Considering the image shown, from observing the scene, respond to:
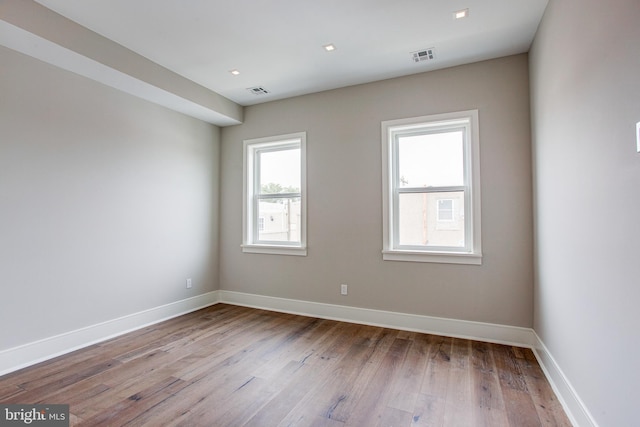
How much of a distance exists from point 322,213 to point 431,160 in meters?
1.44

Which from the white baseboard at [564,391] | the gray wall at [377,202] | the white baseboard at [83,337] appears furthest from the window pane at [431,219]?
the white baseboard at [83,337]

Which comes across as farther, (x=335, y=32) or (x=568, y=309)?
(x=335, y=32)

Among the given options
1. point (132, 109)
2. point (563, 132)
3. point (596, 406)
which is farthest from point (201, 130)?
point (596, 406)

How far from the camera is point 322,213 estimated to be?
13.0ft

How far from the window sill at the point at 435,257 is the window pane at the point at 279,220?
1.33m

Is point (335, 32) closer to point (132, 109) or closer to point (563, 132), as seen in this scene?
point (563, 132)

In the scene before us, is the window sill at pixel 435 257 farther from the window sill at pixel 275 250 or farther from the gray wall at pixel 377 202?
the window sill at pixel 275 250

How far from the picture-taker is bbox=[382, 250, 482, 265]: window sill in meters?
3.18

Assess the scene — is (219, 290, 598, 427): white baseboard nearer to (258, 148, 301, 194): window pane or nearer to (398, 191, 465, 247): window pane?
(398, 191, 465, 247): window pane

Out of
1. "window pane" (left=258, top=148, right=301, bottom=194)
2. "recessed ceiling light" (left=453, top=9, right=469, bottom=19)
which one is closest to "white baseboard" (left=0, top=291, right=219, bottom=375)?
"window pane" (left=258, top=148, right=301, bottom=194)

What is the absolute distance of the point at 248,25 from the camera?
263cm

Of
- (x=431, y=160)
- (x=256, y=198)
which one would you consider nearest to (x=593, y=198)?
(x=431, y=160)

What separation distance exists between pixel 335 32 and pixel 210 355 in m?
3.11

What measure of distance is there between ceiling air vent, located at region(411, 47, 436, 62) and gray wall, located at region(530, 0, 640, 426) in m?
0.88
